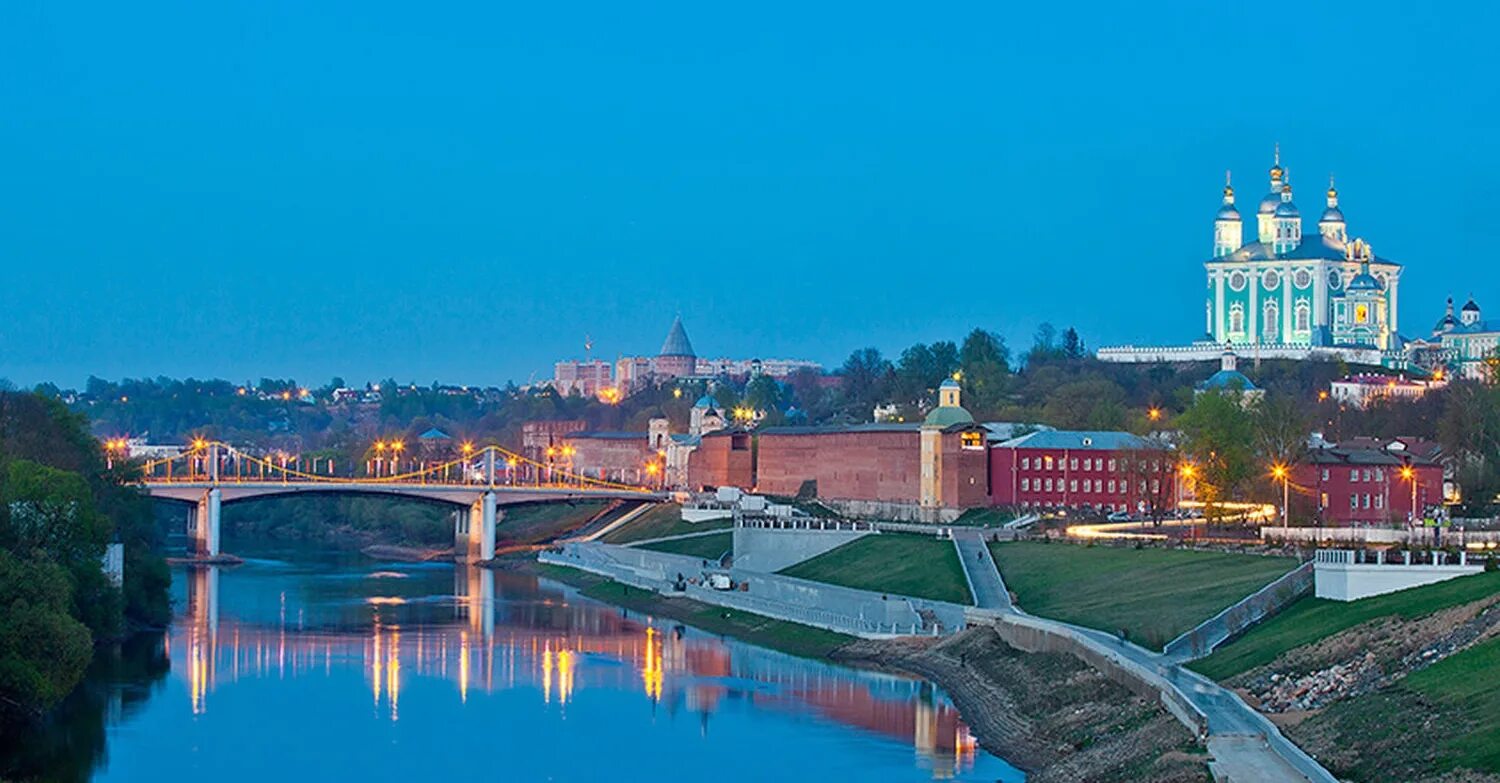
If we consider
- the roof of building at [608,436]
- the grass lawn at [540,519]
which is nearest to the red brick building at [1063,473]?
the grass lawn at [540,519]

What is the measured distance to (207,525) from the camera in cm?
11719

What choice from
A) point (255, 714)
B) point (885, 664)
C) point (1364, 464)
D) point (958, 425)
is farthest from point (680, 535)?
point (255, 714)

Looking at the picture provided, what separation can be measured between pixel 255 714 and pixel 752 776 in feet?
46.9

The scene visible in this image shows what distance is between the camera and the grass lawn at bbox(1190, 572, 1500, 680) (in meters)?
41.1

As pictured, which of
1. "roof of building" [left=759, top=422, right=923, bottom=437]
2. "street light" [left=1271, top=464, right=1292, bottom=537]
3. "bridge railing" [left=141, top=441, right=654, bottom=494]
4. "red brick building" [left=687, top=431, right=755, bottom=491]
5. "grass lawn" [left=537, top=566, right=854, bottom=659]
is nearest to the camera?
"grass lawn" [left=537, top=566, right=854, bottom=659]

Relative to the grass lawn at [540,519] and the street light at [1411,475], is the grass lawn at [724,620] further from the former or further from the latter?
the grass lawn at [540,519]

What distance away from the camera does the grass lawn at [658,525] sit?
10831 cm

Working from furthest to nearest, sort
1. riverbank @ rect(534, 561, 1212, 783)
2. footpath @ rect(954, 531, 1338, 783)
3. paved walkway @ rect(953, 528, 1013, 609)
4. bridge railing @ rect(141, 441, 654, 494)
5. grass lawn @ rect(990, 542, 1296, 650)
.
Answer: bridge railing @ rect(141, 441, 654, 494)
paved walkway @ rect(953, 528, 1013, 609)
grass lawn @ rect(990, 542, 1296, 650)
riverbank @ rect(534, 561, 1212, 783)
footpath @ rect(954, 531, 1338, 783)

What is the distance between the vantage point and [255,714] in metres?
52.8

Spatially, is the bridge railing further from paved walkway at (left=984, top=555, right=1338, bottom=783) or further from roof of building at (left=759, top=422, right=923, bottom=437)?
paved walkway at (left=984, top=555, right=1338, bottom=783)

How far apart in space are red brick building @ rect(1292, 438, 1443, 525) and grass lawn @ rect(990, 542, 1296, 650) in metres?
15.6

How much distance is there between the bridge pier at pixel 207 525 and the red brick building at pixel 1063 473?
42.3m

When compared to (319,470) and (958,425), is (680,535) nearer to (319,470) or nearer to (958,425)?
(958,425)

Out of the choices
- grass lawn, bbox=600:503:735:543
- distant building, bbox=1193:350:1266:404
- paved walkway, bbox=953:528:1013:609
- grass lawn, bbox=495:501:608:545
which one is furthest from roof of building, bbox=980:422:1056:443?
grass lawn, bbox=495:501:608:545
